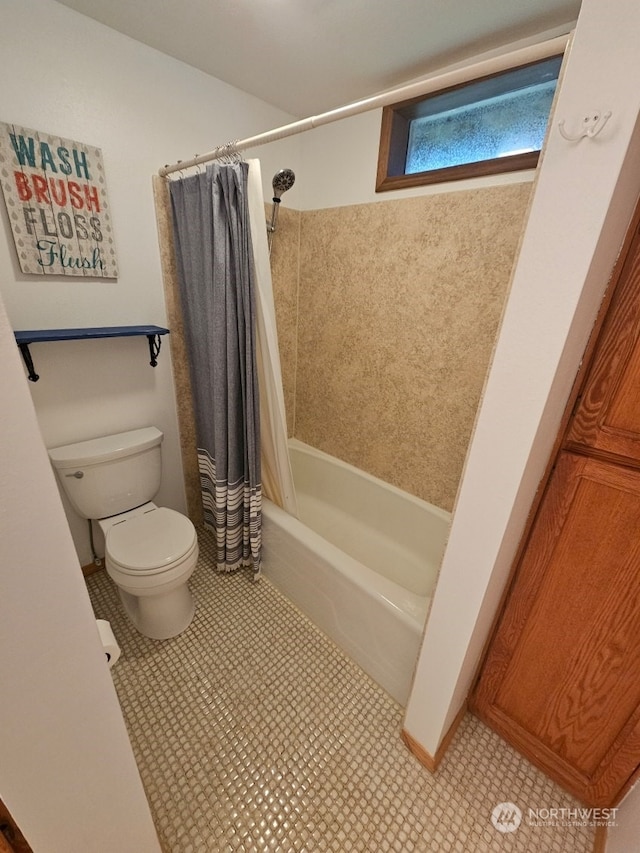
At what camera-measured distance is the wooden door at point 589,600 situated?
745 millimetres

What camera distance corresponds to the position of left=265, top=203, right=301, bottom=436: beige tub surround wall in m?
1.97

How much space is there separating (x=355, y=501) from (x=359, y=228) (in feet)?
5.04

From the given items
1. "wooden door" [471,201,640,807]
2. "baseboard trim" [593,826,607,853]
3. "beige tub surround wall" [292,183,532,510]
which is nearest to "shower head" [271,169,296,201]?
"beige tub surround wall" [292,183,532,510]

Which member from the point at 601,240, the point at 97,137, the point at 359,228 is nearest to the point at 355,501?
the point at 359,228

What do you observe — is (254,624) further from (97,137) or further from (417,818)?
(97,137)

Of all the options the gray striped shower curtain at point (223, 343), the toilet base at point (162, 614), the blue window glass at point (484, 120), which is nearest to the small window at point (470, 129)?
the blue window glass at point (484, 120)

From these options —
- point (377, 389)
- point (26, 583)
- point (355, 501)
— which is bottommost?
point (355, 501)

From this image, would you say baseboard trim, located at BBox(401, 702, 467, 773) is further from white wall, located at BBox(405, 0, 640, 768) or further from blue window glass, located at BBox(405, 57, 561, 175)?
blue window glass, located at BBox(405, 57, 561, 175)

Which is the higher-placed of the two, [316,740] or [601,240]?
[601,240]

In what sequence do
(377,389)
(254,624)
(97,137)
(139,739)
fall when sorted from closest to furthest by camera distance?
(139,739) < (97,137) < (254,624) < (377,389)

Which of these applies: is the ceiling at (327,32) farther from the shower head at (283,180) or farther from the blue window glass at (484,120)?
the shower head at (283,180)

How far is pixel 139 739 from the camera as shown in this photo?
1.17m

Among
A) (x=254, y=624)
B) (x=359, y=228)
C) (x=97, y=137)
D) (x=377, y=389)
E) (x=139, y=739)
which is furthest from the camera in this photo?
(x=377, y=389)

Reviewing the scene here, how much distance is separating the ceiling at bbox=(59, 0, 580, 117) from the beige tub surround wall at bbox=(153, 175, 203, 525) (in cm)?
48
